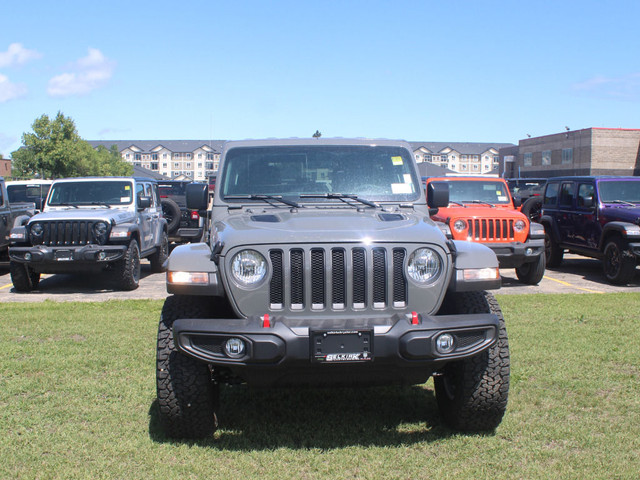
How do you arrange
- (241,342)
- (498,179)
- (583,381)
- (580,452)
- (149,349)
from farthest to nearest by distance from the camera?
(498,179) → (149,349) → (583,381) → (580,452) → (241,342)

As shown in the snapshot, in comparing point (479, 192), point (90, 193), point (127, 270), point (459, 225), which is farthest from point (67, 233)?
point (479, 192)

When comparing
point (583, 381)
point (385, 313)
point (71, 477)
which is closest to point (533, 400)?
point (583, 381)

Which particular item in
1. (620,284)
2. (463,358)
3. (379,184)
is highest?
(379,184)

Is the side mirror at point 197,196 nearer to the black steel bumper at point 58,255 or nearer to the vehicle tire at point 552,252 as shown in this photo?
the black steel bumper at point 58,255

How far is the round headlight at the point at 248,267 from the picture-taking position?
3729mm

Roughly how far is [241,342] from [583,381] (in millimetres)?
2939

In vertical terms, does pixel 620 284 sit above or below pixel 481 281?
below

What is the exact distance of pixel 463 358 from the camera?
3650 mm

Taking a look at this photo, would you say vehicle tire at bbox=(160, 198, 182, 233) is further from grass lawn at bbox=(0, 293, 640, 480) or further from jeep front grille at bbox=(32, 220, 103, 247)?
grass lawn at bbox=(0, 293, 640, 480)

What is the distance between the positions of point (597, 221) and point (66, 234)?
8705 mm

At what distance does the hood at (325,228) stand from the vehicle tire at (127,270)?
20.3 ft

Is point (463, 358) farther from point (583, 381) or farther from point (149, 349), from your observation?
point (149, 349)

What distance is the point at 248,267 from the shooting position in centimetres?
A: 375

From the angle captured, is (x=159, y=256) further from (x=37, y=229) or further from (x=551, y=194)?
(x=551, y=194)
